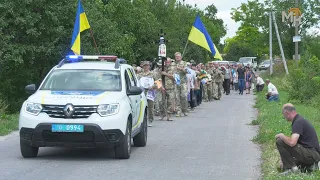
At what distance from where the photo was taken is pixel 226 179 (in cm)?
1030

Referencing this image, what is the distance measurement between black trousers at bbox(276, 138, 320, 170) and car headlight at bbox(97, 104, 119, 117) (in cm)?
306

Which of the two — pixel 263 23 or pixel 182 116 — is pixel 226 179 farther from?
pixel 263 23

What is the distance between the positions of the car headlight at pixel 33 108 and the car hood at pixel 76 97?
0.24ft

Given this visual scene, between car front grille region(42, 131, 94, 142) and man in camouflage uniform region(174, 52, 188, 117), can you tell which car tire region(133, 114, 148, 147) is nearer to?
car front grille region(42, 131, 94, 142)

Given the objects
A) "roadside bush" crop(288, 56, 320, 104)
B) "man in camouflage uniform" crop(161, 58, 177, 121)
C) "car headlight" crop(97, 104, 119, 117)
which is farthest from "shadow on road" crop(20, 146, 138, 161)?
"roadside bush" crop(288, 56, 320, 104)

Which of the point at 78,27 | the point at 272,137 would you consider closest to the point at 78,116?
the point at 272,137

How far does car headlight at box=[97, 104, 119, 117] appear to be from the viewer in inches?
462

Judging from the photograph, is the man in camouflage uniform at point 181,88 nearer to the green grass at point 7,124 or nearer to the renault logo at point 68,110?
the green grass at point 7,124

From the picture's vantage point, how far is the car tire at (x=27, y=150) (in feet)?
39.9

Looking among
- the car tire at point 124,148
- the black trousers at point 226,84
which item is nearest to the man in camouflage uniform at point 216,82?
the black trousers at point 226,84

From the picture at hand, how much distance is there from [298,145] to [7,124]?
32.6ft

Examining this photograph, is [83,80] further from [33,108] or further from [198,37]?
[198,37]

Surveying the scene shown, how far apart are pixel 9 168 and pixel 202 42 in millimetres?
16542

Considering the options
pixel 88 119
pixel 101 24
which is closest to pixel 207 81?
pixel 101 24
